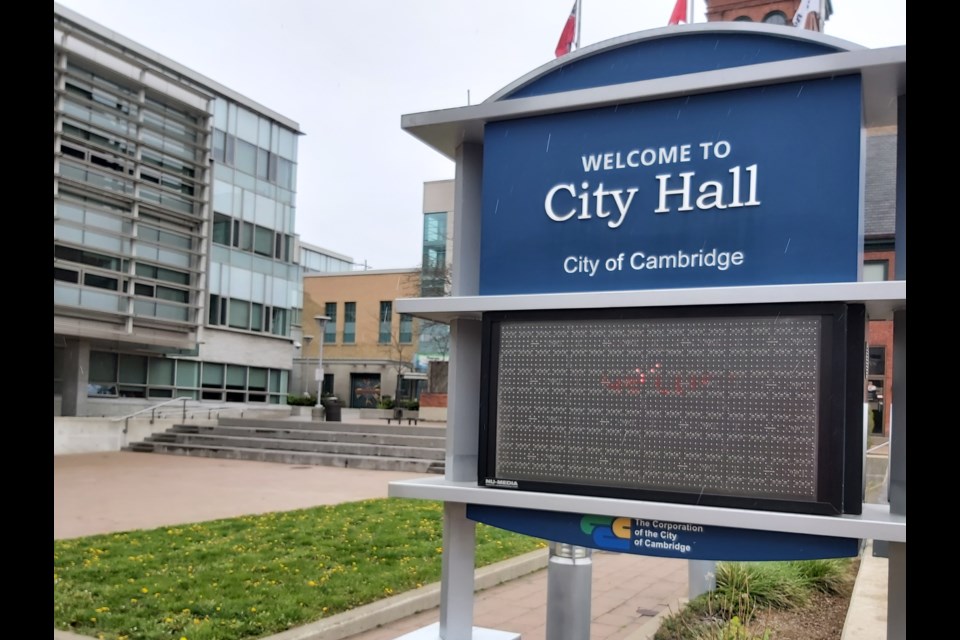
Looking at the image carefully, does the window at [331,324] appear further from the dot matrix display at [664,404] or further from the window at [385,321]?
the dot matrix display at [664,404]

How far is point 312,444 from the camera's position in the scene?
25.8 meters

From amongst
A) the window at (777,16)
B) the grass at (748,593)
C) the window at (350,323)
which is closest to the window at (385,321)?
the window at (350,323)

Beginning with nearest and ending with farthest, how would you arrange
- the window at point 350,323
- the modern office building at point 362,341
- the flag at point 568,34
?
the flag at point 568,34, the modern office building at point 362,341, the window at point 350,323

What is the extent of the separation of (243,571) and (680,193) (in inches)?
240

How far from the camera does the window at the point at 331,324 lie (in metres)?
Result: 60.4

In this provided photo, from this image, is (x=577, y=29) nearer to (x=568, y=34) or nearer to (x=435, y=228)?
(x=568, y=34)

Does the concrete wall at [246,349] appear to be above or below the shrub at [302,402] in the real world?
above

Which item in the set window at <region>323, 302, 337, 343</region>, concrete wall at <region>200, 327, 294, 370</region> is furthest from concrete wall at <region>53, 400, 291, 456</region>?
window at <region>323, 302, 337, 343</region>

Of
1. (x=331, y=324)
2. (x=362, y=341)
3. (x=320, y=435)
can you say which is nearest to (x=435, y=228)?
(x=362, y=341)

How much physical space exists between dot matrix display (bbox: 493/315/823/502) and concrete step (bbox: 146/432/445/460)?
61.9ft

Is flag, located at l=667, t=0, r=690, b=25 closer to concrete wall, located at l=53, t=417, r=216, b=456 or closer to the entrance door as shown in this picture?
concrete wall, located at l=53, t=417, r=216, b=456

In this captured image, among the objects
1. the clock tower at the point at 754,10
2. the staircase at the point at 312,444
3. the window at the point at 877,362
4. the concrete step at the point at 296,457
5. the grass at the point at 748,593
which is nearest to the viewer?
the grass at the point at 748,593

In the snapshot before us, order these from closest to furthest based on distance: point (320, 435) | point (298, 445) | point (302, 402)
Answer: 1. point (298, 445)
2. point (320, 435)
3. point (302, 402)

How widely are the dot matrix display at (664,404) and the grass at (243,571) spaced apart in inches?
103
